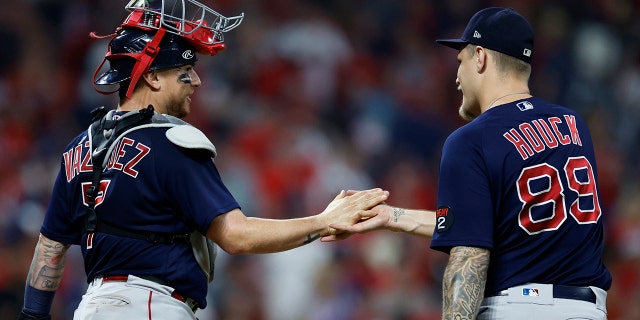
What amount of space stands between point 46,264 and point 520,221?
6.80ft

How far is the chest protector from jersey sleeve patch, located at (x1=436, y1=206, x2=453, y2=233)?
37.4 inches

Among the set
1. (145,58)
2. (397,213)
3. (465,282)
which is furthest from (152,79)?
(465,282)

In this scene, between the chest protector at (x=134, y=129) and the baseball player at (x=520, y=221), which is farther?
the chest protector at (x=134, y=129)

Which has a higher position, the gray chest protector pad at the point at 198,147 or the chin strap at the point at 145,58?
the chin strap at the point at 145,58

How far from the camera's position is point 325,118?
31.2 ft

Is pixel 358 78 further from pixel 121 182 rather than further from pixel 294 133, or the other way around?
pixel 121 182

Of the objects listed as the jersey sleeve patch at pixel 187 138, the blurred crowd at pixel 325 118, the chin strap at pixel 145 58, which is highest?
the chin strap at pixel 145 58

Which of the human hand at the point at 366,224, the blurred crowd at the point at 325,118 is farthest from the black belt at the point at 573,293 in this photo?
the blurred crowd at the point at 325,118

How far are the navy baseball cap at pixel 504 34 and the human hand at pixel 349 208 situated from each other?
2.81 ft

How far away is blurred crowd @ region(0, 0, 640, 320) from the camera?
786 centimetres

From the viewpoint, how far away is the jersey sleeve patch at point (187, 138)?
11.7ft

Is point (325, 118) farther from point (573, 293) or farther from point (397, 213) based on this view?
point (573, 293)

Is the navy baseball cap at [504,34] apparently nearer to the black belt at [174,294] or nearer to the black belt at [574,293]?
the black belt at [574,293]

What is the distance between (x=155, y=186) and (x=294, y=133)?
557cm
